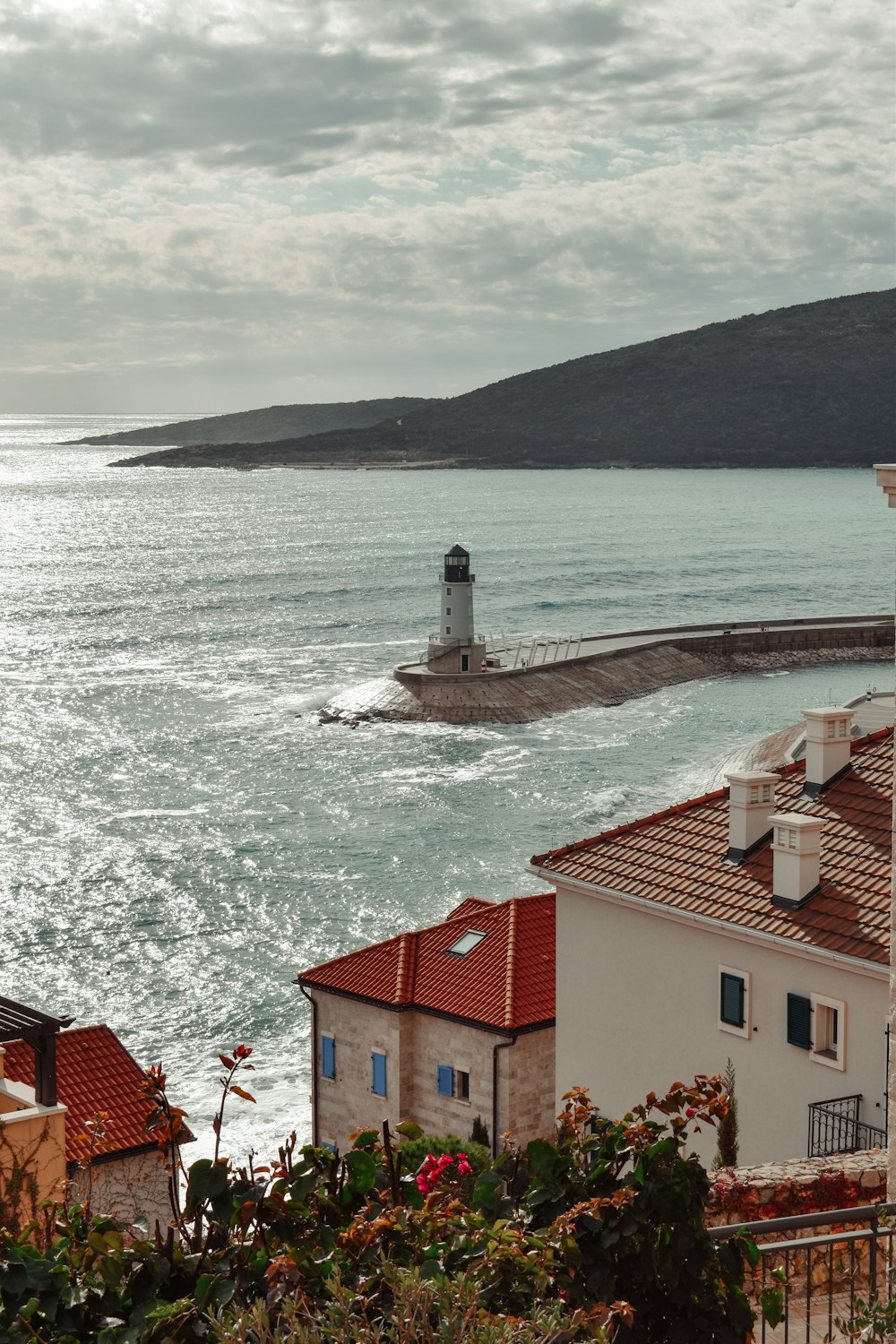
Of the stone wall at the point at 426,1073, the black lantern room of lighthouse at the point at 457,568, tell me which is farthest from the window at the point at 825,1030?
the black lantern room of lighthouse at the point at 457,568

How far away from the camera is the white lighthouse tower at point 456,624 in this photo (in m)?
84.2

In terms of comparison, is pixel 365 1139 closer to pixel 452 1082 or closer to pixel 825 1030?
pixel 825 1030

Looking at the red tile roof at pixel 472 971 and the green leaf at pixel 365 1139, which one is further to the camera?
the red tile roof at pixel 472 971

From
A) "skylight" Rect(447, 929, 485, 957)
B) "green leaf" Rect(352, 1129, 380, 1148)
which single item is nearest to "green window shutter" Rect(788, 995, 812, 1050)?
"skylight" Rect(447, 929, 485, 957)


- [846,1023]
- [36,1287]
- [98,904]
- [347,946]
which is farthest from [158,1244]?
[98,904]

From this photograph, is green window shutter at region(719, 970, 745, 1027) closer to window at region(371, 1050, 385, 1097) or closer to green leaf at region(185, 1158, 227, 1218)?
window at region(371, 1050, 385, 1097)

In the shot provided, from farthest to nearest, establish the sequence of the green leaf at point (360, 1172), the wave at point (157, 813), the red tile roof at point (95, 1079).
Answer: the wave at point (157, 813) < the red tile roof at point (95, 1079) < the green leaf at point (360, 1172)

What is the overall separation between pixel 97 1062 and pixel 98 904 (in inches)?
1053

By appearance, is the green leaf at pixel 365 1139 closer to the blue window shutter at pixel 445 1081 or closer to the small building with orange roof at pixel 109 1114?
the small building with orange roof at pixel 109 1114

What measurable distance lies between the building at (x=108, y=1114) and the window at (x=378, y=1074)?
4.80m

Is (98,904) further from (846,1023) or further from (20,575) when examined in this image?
(20,575)

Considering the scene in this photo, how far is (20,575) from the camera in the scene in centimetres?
16350

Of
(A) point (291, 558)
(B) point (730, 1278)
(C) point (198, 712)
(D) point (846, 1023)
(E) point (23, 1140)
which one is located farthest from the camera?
(A) point (291, 558)

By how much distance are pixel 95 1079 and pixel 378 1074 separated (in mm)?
5785
